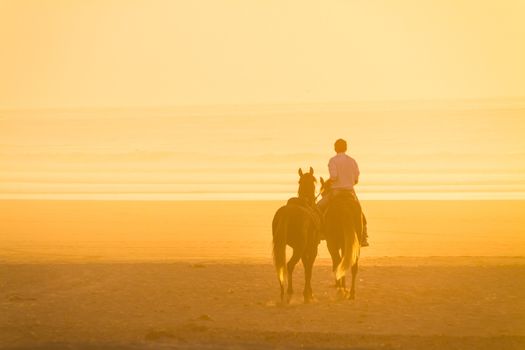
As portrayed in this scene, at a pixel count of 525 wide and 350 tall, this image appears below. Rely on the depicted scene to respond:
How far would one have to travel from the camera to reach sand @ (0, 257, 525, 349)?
13945 mm

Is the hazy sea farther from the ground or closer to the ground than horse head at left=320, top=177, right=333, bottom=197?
closer to the ground

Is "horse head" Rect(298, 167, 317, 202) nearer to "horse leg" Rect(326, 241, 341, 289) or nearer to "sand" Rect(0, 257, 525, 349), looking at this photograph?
"horse leg" Rect(326, 241, 341, 289)

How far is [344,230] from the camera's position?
16828mm

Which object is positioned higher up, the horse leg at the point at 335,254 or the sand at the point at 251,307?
the horse leg at the point at 335,254

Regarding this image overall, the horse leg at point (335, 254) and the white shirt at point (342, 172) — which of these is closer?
the white shirt at point (342, 172)

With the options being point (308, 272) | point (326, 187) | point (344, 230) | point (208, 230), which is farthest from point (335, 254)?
point (208, 230)

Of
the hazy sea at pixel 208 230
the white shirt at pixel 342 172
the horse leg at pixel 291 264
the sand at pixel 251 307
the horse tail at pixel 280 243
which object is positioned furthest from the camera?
the hazy sea at pixel 208 230

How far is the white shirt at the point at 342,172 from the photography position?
670 inches

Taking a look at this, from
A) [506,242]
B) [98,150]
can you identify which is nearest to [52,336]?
[506,242]

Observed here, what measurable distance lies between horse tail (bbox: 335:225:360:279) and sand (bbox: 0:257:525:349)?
470mm

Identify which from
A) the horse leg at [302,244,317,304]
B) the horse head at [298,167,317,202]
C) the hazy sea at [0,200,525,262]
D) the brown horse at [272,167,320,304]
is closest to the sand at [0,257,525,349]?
the horse leg at [302,244,317,304]

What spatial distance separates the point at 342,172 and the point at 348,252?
1.15 meters

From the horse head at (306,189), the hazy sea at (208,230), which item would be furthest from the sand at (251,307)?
the hazy sea at (208,230)

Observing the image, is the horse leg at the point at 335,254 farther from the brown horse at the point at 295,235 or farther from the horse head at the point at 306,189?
the horse head at the point at 306,189
